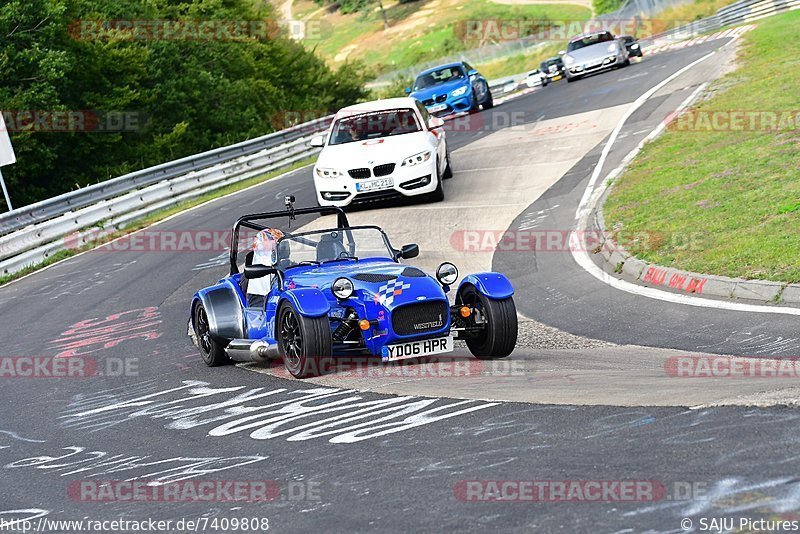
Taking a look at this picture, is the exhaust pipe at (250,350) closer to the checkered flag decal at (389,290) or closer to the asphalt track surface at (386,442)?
the asphalt track surface at (386,442)

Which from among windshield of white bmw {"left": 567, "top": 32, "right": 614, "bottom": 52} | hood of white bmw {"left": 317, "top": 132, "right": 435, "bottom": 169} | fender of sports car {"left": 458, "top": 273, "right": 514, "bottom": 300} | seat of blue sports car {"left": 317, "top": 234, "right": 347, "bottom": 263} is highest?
windshield of white bmw {"left": 567, "top": 32, "right": 614, "bottom": 52}

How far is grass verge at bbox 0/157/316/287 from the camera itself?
20395 mm

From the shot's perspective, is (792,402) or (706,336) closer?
(792,402)

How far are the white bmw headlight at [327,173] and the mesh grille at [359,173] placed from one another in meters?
0.16

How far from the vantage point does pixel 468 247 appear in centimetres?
1712

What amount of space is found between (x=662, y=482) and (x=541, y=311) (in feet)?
24.1

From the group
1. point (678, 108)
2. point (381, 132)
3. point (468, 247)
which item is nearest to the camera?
point (468, 247)

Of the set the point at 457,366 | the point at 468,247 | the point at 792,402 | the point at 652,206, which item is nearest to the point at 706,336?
the point at 457,366

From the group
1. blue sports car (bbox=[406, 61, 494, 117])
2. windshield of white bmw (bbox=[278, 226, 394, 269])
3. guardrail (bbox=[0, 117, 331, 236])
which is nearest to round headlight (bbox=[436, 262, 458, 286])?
windshield of white bmw (bbox=[278, 226, 394, 269])

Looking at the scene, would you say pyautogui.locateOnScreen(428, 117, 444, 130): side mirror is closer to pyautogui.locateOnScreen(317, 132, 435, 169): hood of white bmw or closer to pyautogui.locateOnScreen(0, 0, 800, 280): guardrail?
pyautogui.locateOnScreen(317, 132, 435, 169): hood of white bmw

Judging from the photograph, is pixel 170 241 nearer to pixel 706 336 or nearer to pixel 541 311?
pixel 541 311

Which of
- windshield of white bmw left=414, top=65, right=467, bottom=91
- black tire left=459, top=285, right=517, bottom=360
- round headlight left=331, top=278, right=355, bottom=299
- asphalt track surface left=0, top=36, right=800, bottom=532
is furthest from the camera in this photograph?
windshield of white bmw left=414, top=65, right=467, bottom=91

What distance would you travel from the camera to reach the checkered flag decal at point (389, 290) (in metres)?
9.46

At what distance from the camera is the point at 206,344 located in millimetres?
11266
